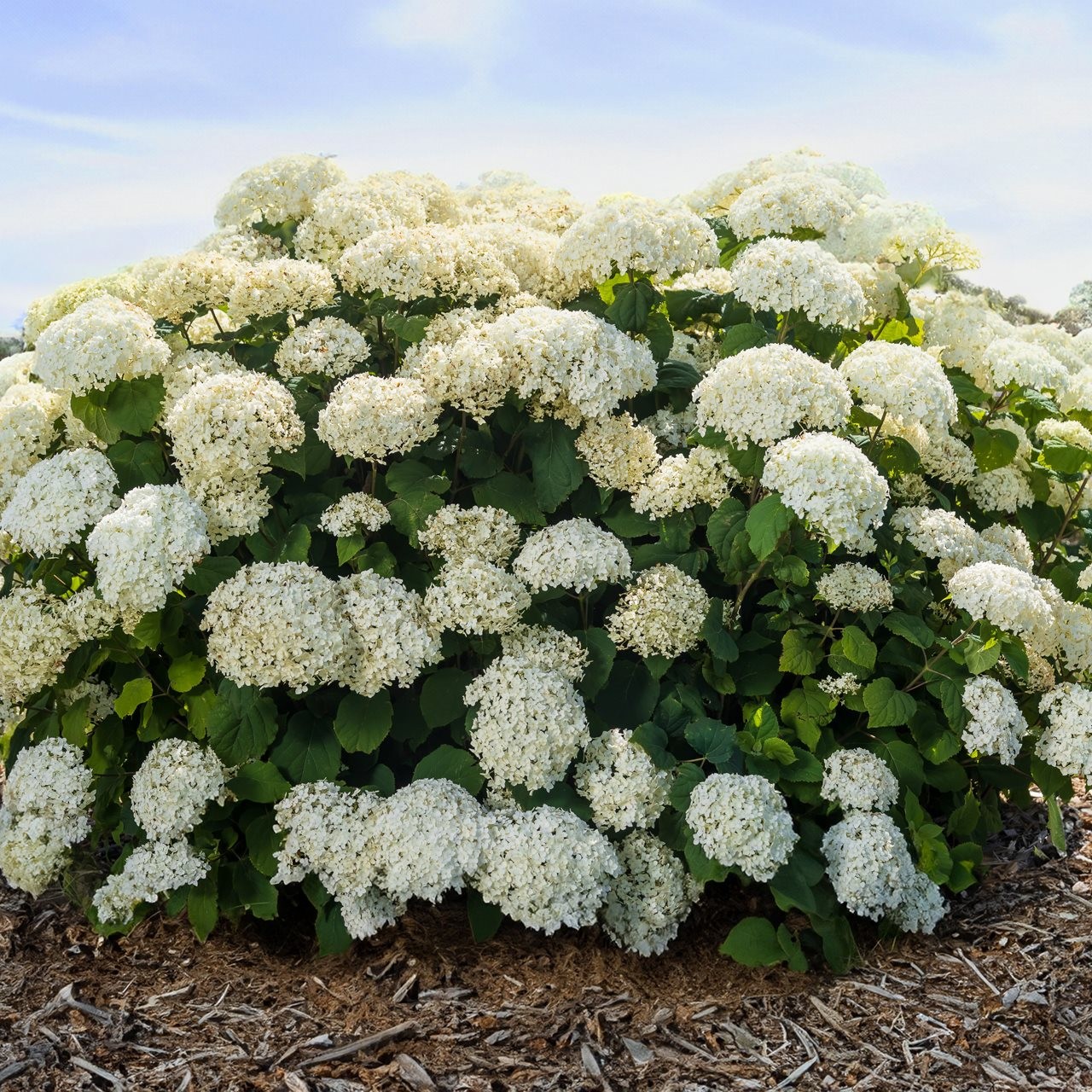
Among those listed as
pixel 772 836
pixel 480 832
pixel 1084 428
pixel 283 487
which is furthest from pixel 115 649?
pixel 1084 428

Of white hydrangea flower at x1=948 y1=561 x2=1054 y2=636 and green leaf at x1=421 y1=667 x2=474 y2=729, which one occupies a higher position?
white hydrangea flower at x1=948 y1=561 x2=1054 y2=636

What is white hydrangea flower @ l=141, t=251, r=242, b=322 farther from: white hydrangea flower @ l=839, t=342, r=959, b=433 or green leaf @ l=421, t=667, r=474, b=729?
white hydrangea flower @ l=839, t=342, r=959, b=433

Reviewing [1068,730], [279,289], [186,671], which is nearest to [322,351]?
[279,289]

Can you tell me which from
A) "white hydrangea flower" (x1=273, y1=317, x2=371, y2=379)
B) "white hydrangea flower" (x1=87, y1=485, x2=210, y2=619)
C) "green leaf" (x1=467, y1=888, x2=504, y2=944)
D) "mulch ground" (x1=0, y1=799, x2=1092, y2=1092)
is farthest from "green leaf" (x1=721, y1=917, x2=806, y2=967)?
"white hydrangea flower" (x1=273, y1=317, x2=371, y2=379)

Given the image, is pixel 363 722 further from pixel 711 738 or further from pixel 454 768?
pixel 711 738

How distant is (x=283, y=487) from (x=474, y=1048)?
8.04ft

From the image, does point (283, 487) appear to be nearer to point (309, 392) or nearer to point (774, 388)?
point (309, 392)

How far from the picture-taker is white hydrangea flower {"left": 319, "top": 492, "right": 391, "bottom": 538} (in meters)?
4.66

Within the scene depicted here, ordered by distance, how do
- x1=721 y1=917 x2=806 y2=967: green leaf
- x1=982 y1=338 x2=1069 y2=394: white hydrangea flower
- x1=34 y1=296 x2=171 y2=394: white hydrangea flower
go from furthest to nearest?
x1=982 y1=338 x2=1069 y2=394: white hydrangea flower → x1=34 y1=296 x2=171 y2=394: white hydrangea flower → x1=721 y1=917 x2=806 y2=967: green leaf

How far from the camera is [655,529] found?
16.7 ft

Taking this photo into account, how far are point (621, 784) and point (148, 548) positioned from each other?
2.05m

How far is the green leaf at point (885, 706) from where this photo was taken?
15.9 ft

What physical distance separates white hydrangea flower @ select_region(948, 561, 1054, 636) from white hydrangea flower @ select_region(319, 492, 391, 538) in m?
2.37

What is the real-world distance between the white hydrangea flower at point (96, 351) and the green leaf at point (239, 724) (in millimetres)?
1461
